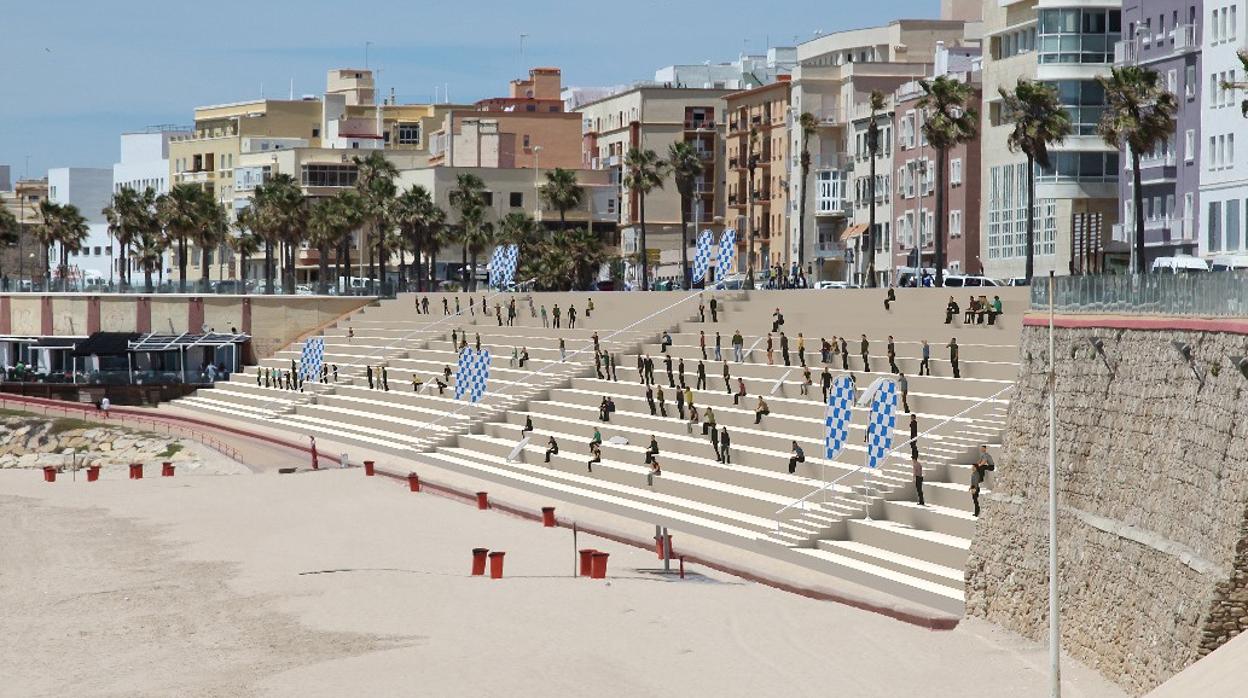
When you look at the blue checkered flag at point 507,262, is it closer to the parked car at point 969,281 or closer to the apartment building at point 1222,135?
the parked car at point 969,281

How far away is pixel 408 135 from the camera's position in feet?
508

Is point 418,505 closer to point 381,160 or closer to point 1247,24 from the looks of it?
point 1247,24

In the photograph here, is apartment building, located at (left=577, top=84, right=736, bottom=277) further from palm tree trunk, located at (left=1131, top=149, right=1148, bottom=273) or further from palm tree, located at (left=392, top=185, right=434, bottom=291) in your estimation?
palm tree trunk, located at (left=1131, top=149, right=1148, bottom=273)

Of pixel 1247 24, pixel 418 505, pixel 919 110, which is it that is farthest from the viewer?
pixel 919 110

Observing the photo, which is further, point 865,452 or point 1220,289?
point 865,452

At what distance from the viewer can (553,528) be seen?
4700 centimetres

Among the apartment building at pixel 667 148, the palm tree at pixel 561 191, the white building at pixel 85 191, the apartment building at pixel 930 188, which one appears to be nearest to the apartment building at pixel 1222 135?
the apartment building at pixel 930 188

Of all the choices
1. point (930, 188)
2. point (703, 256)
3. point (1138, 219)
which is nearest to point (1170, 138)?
point (1138, 219)

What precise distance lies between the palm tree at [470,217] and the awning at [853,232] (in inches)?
844

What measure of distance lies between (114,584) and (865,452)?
53.3 ft

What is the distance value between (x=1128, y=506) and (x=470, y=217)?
88.7 meters

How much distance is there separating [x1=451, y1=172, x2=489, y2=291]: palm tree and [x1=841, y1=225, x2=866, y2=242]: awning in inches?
844

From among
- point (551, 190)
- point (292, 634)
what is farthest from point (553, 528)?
point (551, 190)

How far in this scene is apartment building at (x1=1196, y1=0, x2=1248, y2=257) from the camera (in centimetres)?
5753
